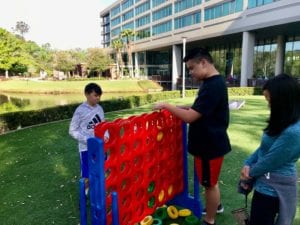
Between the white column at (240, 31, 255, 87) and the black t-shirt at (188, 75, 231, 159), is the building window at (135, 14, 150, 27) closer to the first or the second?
the white column at (240, 31, 255, 87)

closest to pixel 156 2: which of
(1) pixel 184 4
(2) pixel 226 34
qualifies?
(1) pixel 184 4

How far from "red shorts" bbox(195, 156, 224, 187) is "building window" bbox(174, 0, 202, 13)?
128 ft

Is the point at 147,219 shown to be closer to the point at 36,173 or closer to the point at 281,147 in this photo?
the point at 281,147

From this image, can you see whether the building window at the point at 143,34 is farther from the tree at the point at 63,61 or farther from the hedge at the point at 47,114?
the hedge at the point at 47,114

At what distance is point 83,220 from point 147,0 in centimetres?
5704

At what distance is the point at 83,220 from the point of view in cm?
305

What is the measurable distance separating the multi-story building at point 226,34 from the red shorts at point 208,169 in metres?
20.9

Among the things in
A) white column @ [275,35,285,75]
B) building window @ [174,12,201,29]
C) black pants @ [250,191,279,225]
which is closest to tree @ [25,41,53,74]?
building window @ [174,12,201,29]

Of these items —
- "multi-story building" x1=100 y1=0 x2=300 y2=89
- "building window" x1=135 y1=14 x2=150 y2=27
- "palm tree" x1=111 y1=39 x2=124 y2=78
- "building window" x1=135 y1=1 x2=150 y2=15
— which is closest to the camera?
"multi-story building" x1=100 y1=0 x2=300 y2=89

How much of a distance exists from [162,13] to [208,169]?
5018cm

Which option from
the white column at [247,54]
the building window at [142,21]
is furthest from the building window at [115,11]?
the white column at [247,54]

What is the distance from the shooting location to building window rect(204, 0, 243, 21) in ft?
103

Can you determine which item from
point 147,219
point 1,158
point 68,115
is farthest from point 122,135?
point 68,115

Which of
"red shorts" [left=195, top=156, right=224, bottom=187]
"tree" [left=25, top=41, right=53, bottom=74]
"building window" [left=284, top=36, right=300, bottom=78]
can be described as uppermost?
"tree" [left=25, top=41, right=53, bottom=74]
